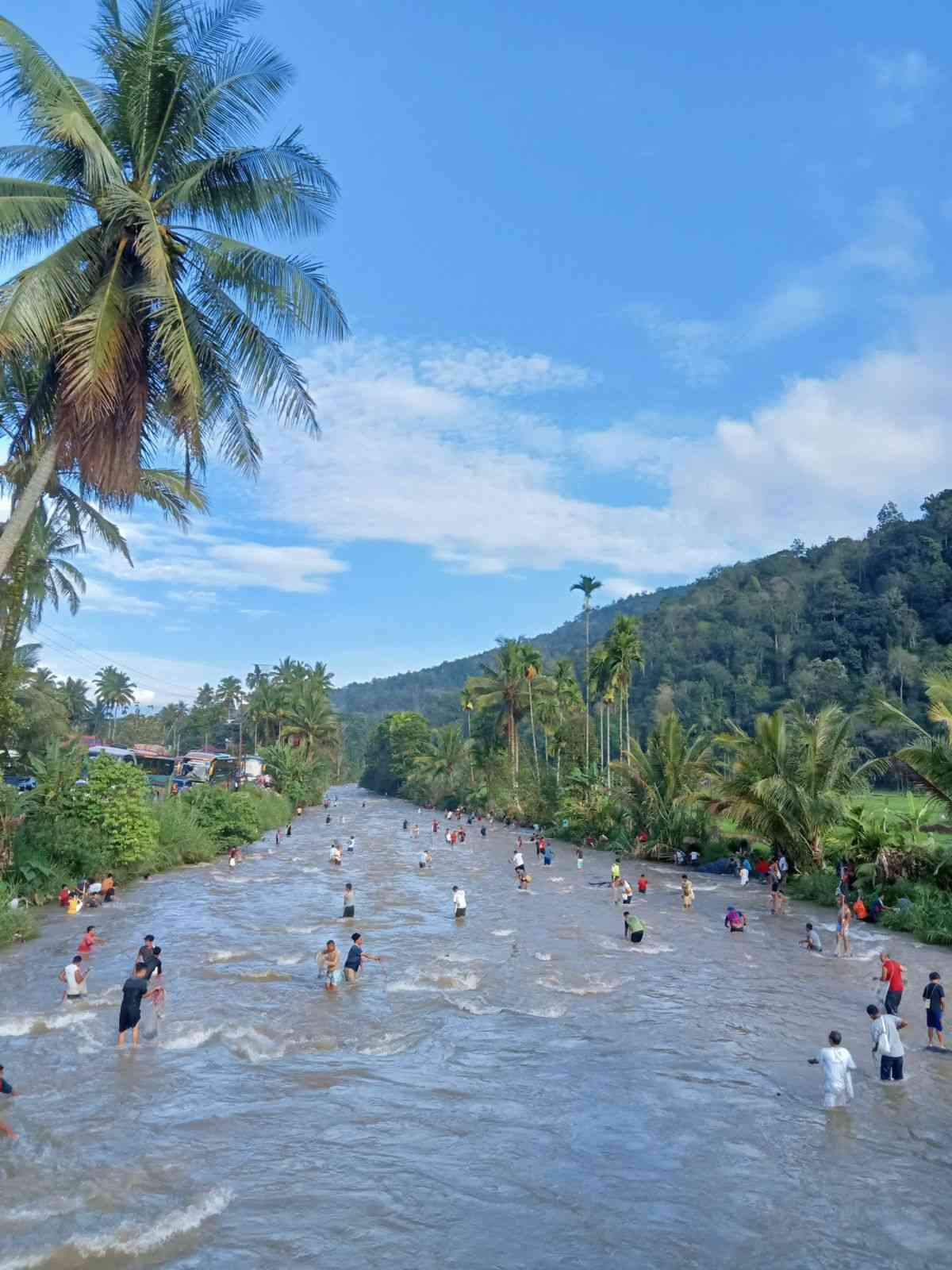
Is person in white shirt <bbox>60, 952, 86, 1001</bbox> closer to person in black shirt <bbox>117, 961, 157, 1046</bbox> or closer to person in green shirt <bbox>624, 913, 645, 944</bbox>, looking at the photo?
person in black shirt <bbox>117, 961, 157, 1046</bbox>

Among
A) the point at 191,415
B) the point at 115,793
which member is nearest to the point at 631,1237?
the point at 191,415

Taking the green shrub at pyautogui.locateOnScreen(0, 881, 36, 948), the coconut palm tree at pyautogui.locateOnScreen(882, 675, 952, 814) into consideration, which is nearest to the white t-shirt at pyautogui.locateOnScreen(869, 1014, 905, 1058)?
the coconut palm tree at pyautogui.locateOnScreen(882, 675, 952, 814)

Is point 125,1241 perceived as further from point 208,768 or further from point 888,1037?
point 208,768

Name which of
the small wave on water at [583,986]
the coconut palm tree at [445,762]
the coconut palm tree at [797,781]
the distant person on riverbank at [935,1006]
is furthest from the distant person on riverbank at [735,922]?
the coconut palm tree at [445,762]

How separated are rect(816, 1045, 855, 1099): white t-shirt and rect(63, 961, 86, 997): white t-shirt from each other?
12042mm

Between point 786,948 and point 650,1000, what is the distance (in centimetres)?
694

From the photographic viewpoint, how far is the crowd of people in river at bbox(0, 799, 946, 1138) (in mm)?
11109

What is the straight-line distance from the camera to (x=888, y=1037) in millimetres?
11109

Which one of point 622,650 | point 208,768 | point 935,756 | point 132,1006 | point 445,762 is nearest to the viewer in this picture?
point 132,1006

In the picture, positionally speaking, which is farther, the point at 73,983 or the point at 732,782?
the point at 732,782

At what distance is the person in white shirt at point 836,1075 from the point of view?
10.3m

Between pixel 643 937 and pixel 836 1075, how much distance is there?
1187 centimetres


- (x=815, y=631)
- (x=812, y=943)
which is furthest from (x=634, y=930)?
(x=815, y=631)

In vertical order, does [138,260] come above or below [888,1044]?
above
